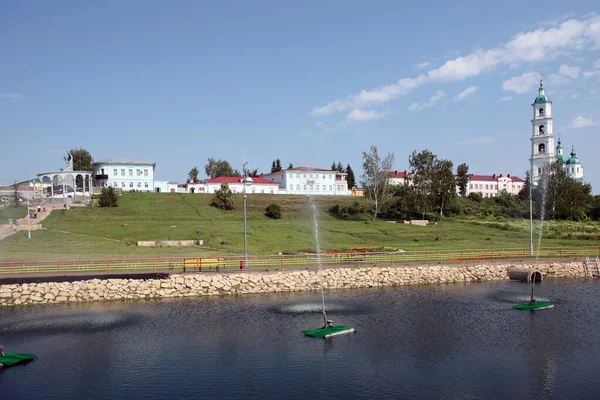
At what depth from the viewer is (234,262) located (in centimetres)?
4656

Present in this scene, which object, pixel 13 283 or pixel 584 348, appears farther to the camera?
pixel 13 283

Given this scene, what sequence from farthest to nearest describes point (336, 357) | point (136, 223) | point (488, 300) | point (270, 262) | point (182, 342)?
1. point (136, 223)
2. point (270, 262)
3. point (488, 300)
4. point (182, 342)
5. point (336, 357)

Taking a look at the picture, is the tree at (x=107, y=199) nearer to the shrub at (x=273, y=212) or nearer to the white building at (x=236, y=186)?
the shrub at (x=273, y=212)

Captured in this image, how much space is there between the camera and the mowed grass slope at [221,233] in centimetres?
5462

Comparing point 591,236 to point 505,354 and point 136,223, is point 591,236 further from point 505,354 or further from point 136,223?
point 136,223

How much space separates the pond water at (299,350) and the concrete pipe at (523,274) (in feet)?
32.7

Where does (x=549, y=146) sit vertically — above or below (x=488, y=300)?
Result: above

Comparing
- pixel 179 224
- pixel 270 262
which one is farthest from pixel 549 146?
pixel 270 262

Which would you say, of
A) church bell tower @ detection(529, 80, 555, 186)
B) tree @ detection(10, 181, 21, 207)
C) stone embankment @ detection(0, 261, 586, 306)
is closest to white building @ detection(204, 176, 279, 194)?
tree @ detection(10, 181, 21, 207)

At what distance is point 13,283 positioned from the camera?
121ft

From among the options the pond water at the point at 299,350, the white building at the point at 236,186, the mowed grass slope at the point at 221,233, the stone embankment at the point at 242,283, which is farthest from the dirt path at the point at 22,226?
the white building at the point at 236,186

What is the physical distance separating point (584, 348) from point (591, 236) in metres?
58.1

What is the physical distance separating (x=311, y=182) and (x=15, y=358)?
114m

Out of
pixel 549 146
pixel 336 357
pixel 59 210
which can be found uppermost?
pixel 549 146
